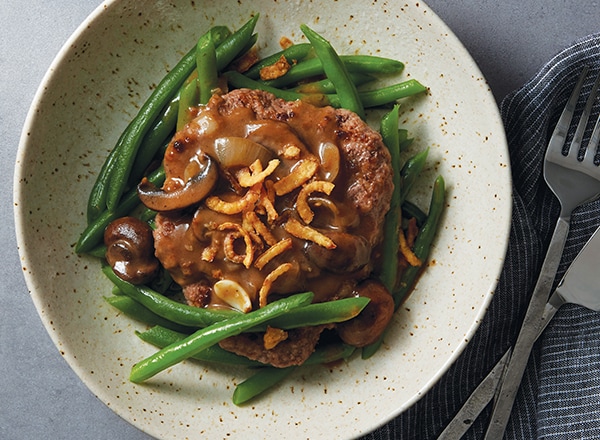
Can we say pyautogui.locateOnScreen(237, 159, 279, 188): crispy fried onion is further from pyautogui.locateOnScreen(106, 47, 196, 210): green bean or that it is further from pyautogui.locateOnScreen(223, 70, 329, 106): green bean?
pyautogui.locateOnScreen(106, 47, 196, 210): green bean

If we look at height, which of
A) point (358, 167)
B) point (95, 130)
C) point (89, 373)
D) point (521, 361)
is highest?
point (95, 130)

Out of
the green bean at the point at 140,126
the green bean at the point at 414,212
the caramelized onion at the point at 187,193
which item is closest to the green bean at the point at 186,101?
the green bean at the point at 140,126

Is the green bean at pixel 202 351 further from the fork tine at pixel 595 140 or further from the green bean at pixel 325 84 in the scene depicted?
the fork tine at pixel 595 140

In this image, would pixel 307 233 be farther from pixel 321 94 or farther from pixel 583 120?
pixel 583 120

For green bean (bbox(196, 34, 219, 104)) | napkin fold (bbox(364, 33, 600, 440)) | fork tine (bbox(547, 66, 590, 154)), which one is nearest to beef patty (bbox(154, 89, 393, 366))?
green bean (bbox(196, 34, 219, 104))

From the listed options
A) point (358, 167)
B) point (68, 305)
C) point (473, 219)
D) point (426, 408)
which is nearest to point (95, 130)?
point (68, 305)

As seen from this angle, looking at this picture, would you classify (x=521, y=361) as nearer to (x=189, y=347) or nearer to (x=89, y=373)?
(x=189, y=347)
